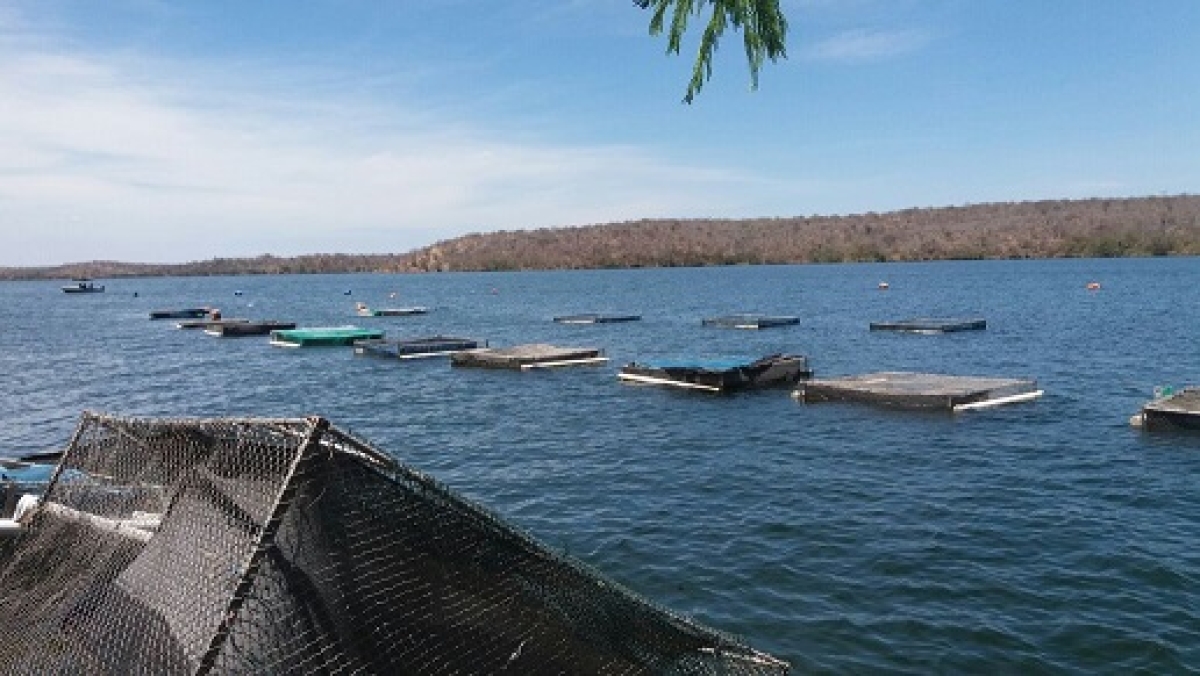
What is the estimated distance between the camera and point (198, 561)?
21.4ft

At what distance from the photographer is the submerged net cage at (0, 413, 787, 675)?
18.5 feet

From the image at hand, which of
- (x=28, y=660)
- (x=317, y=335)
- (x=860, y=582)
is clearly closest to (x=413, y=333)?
(x=317, y=335)

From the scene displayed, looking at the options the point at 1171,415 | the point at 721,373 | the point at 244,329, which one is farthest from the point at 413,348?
the point at 1171,415

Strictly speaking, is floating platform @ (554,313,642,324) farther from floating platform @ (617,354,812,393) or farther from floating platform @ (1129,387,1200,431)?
floating platform @ (1129,387,1200,431)

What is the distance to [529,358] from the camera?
1906 inches

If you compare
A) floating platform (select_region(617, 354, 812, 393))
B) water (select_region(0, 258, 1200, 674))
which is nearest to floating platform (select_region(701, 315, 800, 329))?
water (select_region(0, 258, 1200, 674))

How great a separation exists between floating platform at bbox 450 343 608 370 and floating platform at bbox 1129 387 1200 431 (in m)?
28.2

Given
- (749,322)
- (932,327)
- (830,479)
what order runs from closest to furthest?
(830,479)
(932,327)
(749,322)

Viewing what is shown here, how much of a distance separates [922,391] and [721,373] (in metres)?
8.71

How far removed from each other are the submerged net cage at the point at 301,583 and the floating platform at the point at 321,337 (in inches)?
2371

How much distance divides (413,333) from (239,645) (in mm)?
77177

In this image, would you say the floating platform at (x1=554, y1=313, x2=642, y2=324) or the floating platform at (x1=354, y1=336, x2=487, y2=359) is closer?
the floating platform at (x1=354, y1=336, x2=487, y2=359)

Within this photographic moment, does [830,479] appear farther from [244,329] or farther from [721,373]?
[244,329]

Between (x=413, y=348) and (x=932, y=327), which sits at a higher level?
(x=413, y=348)
